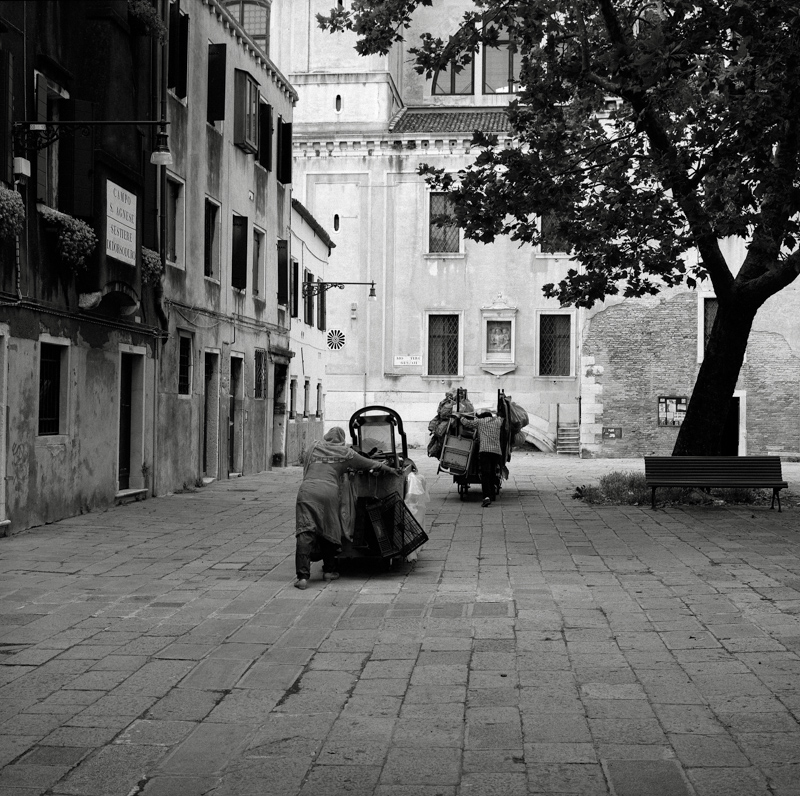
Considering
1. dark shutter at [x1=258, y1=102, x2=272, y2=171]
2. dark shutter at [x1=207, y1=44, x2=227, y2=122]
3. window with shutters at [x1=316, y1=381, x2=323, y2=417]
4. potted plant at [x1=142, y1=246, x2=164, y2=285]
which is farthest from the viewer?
window with shutters at [x1=316, y1=381, x2=323, y2=417]

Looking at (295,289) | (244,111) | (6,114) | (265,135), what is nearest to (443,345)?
(295,289)

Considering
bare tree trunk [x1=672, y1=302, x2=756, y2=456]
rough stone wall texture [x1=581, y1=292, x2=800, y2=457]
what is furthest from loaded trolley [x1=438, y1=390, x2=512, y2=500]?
rough stone wall texture [x1=581, y1=292, x2=800, y2=457]

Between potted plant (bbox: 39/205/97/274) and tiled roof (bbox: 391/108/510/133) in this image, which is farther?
tiled roof (bbox: 391/108/510/133)

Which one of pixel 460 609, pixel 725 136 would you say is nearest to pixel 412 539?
pixel 460 609

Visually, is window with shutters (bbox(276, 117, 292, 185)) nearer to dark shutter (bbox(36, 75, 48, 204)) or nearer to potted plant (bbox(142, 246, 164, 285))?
potted plant (bbox(142, 246, 164, 285))

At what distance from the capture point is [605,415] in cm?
3781

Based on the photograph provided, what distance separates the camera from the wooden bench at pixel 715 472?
1641 centimetres

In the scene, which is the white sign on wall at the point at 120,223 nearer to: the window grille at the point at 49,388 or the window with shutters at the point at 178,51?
the window grille at the point at 49,388

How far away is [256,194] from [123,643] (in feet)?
63.5

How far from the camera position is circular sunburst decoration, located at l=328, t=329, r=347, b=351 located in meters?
43.5

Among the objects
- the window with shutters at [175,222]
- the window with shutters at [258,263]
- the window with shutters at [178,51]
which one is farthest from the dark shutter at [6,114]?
the window with shutters at [258,263]

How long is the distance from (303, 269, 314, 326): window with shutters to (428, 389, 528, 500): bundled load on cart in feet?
47.0

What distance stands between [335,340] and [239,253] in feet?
61.7

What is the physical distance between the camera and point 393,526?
1052cm
